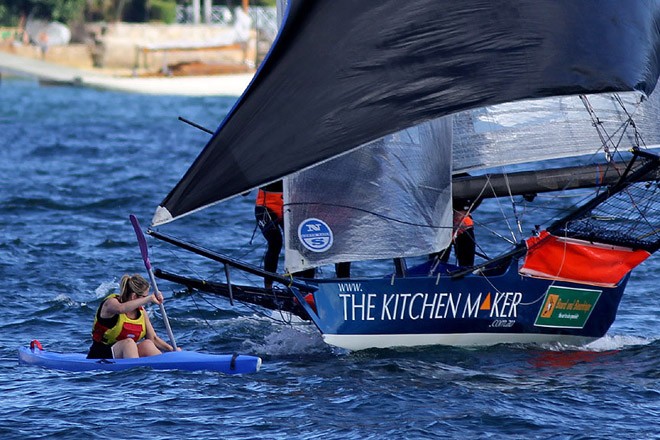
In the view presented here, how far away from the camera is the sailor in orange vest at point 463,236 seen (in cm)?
1415

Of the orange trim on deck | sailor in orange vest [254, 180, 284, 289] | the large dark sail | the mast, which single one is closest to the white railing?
sailor in orange vest [254, 180, 284, 289]

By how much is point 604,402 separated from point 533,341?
2.10m

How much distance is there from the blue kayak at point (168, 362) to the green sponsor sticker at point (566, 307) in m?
3.31

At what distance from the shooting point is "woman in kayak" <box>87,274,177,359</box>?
42.1 feet

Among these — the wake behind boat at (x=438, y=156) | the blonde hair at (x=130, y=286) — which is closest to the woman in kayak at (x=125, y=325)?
the blonde hair at (x=130, y=286)

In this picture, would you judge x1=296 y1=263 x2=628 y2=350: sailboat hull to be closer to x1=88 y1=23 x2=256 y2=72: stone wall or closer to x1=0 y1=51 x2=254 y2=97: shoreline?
x1=0 y1=51 x2=254 y2=97: shoreline

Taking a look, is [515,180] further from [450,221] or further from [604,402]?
[604,402]

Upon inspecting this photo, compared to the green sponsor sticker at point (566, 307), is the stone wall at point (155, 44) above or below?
above

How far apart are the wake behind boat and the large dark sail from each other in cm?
1

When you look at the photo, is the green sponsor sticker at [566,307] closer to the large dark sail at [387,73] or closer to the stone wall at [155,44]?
the large dark sail at [387,73]

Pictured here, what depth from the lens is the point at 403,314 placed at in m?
13.5

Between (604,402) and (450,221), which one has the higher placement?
(450,221)

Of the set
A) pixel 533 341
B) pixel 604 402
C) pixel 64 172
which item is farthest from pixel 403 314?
pixel 64 172

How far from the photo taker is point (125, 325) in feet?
42.8
